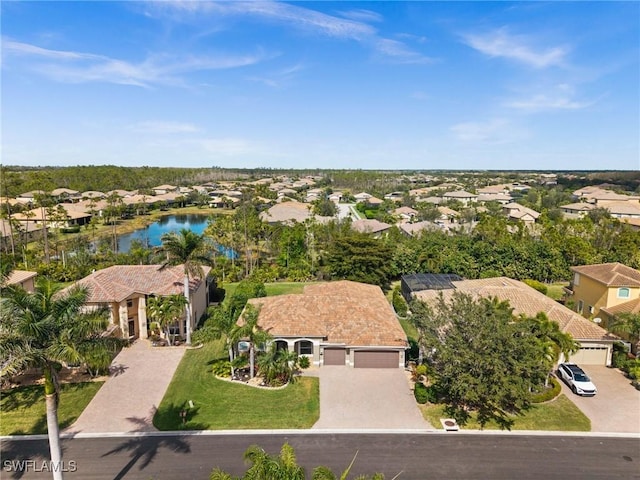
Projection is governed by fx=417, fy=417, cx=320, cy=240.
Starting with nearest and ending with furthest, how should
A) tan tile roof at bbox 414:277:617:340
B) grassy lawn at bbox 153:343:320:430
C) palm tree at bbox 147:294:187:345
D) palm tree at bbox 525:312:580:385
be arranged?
grassy lawn at bbox 153:343:320:430, palm tree at bbox 525:312:580:385, tan tile roof at bbox 414:277:617:340, palm tree at bbox 147:294:187:345

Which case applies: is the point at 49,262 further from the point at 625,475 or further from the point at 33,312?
the point at 625,475

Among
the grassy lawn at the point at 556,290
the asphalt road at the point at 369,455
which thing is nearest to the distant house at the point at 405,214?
the grassy lawn at the point at 556,290

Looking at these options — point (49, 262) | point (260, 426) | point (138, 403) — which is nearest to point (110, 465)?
point (138, 403)

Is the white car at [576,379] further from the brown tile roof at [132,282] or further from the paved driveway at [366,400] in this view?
the brown tile roof at [132,282]

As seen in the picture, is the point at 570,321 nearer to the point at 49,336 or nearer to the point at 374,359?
the point at 374,359

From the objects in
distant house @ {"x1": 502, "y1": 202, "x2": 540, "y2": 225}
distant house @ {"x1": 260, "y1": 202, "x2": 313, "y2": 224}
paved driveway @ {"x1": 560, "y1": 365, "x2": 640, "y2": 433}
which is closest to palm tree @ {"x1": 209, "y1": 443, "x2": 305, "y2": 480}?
paved driveway @ {"x1": 560, "y1": 365, "x2": 640, "y2": 433}

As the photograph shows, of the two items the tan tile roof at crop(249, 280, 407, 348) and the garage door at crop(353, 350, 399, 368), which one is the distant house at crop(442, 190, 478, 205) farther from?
the garage door at crop(353, 350, 399, 368)
